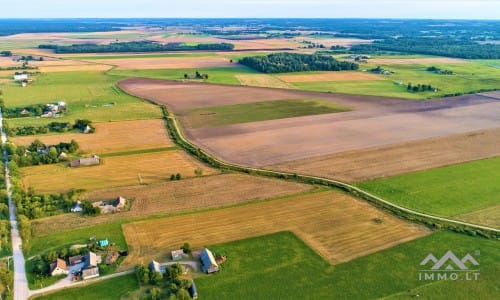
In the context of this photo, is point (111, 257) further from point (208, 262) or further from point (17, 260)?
point (208, 262)

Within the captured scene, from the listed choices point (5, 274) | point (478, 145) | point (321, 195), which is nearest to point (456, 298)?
point (321, 195)

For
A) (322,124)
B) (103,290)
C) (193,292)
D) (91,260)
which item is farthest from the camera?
(322,124)

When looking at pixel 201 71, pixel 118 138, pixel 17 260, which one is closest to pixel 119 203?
pixel 17 260

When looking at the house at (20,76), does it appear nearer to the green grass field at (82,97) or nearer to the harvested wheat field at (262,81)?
the green grass field at (82,97)

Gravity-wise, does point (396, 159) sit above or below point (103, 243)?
above

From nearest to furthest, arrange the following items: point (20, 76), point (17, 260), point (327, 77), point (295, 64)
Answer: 1. point (17, 260)
2. point (20, 76)
3. point (327, 77)
4. point (295, 64)

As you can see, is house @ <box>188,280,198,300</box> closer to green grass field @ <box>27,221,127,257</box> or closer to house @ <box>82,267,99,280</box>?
house @ <box>82,267,99,280</box>
